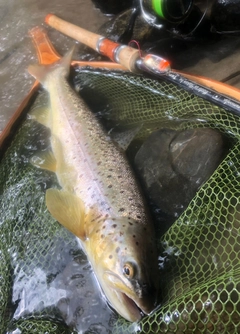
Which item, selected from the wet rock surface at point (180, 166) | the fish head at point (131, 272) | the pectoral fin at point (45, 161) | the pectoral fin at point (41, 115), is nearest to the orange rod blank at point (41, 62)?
the pectoral fin at point (41, 115)

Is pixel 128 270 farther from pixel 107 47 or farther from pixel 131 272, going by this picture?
pixel 107 47

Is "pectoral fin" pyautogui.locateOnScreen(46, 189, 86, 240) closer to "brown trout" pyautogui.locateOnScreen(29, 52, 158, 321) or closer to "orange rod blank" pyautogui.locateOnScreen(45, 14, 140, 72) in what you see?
"brown trout" pyautogui.locateOnScreen(29, 52, 158, 321)

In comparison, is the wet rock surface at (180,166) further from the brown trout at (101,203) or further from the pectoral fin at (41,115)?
the pectoral fin at (41,115)

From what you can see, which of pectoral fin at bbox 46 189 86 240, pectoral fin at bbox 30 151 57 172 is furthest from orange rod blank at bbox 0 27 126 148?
pectoral fin at bbox 46 189 86 240

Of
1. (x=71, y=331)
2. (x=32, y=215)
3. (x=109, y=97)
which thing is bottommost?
(x=71, y=331)

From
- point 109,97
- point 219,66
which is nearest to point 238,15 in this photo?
point 219,66

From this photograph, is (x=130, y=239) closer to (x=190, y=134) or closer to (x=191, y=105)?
(x=190, y=134)
